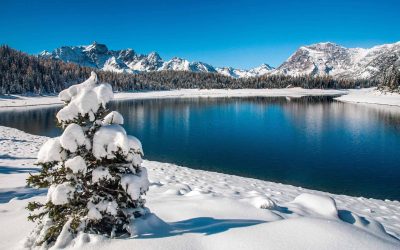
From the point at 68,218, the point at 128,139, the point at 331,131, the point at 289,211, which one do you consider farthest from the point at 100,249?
the point at 331,131

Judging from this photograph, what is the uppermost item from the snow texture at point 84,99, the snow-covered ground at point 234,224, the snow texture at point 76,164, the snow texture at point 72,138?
the snow texture at point 84,99

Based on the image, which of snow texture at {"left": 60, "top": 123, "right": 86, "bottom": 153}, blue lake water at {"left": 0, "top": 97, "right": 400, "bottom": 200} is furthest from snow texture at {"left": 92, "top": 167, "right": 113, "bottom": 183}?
blue lake water at {"left": 0, "top": 97, "right": 400, "bottom": 200}

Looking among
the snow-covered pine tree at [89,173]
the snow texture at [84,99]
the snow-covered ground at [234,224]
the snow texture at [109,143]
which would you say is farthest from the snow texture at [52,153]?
the snow-covered ground at [234,224]

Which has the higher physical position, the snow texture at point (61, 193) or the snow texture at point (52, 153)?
the snow texture at point (52, 153)

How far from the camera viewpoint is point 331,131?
53.5 metres

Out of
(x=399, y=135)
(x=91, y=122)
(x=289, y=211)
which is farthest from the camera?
(x=399, y=135)

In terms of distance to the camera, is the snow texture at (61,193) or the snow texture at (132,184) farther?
the snow texture at (132,184)

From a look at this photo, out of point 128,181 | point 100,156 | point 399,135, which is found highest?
point 100,156

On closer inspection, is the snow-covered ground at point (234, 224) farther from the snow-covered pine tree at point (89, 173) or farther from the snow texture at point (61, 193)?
the snow texture at point (61, 193)

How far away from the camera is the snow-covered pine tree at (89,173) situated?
23.1 ft

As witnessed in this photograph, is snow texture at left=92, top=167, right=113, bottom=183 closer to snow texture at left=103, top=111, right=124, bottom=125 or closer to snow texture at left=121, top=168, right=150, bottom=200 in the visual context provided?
snow texture at left=121, top=168, right=150, bottom=200

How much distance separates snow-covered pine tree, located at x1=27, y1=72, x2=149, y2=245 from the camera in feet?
23.1

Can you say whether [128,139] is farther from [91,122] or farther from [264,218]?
[264,218]

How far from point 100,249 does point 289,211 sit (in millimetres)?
6604
